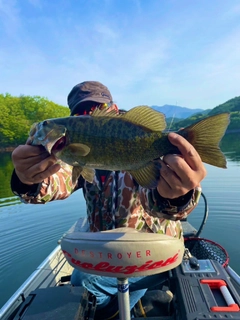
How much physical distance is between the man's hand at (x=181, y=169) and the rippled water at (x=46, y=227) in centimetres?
490

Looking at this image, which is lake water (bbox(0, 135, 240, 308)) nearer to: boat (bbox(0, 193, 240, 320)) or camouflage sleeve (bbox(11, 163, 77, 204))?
boat (bbox(0, 193, 240, 320))

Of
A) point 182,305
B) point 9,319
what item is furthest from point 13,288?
point 182,305

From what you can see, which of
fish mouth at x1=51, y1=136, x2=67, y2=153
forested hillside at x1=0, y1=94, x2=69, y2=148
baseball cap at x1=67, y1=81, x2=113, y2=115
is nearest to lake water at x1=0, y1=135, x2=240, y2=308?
baseball cap at x1=67, y1=81, x2=113, y2=115

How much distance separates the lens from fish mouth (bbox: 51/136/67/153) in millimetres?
2117

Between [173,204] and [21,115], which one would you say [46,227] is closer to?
[173,204]

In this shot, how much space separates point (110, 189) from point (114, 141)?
3.61 feet

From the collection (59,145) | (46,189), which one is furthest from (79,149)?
(46,189)

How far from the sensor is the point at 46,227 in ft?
30.0

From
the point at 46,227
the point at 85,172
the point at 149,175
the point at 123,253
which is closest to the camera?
the point at 123,253

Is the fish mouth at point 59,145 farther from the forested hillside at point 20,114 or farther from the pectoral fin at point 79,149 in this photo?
the forested hillside at point 20,114

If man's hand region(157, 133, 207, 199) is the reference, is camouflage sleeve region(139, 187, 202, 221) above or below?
below

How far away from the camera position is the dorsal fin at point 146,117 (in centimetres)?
211

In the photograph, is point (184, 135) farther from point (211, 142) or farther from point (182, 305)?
point (182, 305)

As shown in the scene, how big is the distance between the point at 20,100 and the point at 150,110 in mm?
59666
